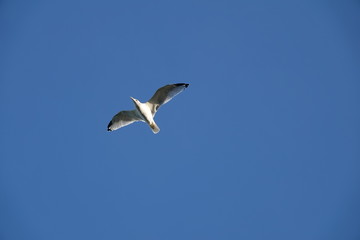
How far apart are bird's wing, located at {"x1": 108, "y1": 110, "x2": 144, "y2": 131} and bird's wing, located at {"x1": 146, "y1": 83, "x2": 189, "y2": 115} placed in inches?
24.8

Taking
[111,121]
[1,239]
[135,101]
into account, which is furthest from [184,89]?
[1,239]

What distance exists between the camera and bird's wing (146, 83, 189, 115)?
42.6ft

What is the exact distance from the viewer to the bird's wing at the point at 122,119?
13.8 metres

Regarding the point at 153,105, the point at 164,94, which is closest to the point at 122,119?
the point at 153,105

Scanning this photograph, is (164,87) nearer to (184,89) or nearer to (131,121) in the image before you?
(184,89)

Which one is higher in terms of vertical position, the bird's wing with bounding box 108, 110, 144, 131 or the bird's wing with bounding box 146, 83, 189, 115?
the bird's wing with bounding box 146, 83, 189, 115

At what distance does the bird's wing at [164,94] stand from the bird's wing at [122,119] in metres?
0.63

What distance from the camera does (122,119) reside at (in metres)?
14.1

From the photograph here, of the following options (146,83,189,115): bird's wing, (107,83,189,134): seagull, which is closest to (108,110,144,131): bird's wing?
(107,83,189,134): seagull

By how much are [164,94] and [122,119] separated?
183 cm

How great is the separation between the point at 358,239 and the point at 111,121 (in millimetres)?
16183

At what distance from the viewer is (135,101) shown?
12.9 m

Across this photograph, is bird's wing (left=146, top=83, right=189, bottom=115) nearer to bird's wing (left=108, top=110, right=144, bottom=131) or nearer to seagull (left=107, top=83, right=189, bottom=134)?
seagull (left=107, top=83, right=189, bottom=134)

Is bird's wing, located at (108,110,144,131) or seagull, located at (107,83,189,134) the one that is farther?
bird's wing, located at (108,110,144,131)
